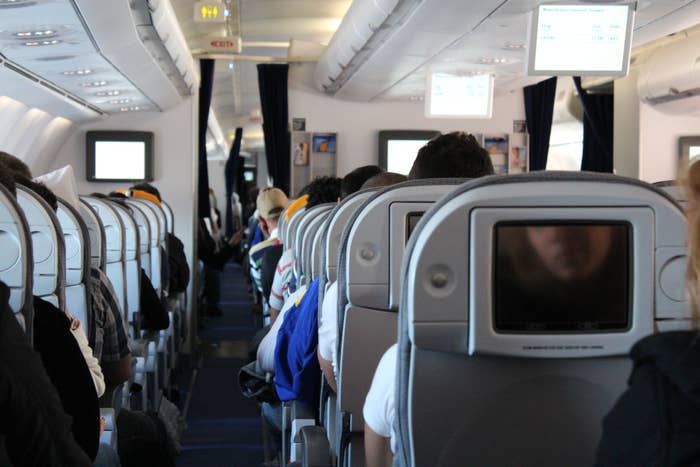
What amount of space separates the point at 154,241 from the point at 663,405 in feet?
22.9

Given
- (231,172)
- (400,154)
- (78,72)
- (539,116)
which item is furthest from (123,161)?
(231,172)

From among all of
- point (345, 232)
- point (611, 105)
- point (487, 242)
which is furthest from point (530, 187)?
point (611, 105)

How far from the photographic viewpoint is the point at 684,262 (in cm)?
178

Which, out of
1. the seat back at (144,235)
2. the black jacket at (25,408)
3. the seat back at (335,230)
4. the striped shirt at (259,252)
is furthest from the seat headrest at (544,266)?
the striped shirt at (259,252)

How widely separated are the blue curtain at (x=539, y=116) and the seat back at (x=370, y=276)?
9947 mm

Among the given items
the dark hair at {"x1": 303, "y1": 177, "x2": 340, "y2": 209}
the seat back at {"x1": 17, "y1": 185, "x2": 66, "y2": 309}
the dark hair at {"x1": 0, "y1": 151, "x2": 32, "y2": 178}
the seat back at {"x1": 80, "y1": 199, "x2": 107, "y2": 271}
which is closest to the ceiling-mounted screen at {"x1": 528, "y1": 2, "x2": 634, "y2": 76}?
the dark hair at {"x1": 303, "y1": 177, "x2": 340, "y2": 209}

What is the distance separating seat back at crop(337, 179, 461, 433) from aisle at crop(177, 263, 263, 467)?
134 inches

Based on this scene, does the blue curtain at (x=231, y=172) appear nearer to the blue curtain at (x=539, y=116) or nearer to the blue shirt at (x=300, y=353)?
the blue curtain at (x=539, y=116)

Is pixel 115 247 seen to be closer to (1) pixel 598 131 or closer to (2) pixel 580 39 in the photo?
(2) pixel 580 39

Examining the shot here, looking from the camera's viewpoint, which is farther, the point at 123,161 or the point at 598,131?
the point at 598,131

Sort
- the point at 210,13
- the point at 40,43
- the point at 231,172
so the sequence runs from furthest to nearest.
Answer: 1. the point at 231,172
2. the point at 210,13
3. the point at 40,43

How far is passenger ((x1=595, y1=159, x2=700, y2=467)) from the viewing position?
4.11ft

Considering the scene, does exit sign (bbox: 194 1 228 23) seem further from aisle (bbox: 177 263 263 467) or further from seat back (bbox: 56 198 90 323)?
seat back (bbox: 56 198 90 323)

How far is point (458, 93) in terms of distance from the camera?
10.1 metres
